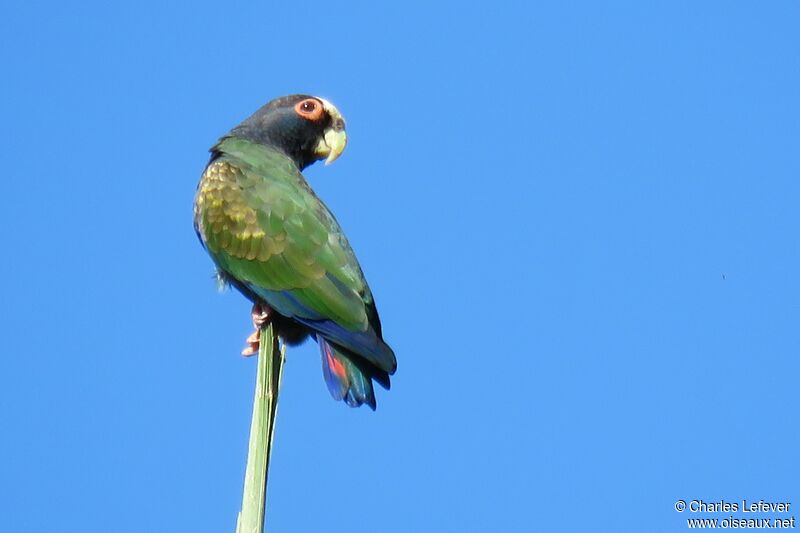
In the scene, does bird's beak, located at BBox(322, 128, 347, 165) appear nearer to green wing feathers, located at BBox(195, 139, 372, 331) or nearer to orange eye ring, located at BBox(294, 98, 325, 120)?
orange eye ring, located at BBox(294, 98, 325, 120)

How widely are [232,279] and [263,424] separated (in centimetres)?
256

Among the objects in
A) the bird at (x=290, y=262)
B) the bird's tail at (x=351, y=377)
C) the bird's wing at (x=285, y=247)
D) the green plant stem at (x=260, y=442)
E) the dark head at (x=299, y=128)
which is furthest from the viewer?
the dark head at (x=299, y=128)

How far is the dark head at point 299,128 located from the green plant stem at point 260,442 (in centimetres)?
316

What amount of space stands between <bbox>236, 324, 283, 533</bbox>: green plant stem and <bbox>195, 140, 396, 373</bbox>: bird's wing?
1387 mm

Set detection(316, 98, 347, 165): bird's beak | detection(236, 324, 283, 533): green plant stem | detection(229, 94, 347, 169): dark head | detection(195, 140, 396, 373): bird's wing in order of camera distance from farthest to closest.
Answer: detection(316, 98, 347, 165): bird's beak, detection(229, 94, 347, 169): dark head, detection(195, 140, 396, 373): bird's wing, detection(236, 324, 283, 533): green plant stem

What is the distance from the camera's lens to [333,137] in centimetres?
673

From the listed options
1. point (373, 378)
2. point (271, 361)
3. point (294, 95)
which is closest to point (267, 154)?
point (294, 95)

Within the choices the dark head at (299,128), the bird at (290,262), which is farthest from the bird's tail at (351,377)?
the dark head at (299,128)

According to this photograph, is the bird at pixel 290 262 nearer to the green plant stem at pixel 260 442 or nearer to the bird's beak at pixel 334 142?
the bird's beak at pixel 334 142

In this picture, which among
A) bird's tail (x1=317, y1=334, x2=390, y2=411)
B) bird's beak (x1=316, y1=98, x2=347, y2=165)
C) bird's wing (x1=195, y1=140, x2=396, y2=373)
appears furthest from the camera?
bird's beak (x1=316, y1=98, x2=347, y2=165)

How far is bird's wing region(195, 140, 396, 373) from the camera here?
4.99 metres

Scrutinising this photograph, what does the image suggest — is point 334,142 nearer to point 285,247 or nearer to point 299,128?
point 299,128

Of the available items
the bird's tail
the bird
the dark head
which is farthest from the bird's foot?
the dark head

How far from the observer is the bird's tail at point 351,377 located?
15.1 ft
